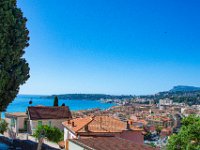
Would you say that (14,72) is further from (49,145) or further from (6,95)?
(49,145)

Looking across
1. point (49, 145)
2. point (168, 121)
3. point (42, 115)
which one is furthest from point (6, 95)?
point (168, 121)

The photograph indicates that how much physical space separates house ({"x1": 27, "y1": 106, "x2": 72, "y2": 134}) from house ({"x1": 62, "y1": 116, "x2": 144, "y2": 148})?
606cm

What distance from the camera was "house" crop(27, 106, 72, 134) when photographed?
40125mm

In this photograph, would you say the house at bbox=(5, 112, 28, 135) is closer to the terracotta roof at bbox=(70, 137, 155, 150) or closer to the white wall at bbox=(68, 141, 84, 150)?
the white wall at bbox=(68, 141, 84, 150)

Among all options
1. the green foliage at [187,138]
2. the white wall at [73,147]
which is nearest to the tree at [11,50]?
the white wall at [73,147]

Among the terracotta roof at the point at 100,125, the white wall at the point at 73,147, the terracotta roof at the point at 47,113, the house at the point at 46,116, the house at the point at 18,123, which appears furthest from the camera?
the house at the point at 18,123

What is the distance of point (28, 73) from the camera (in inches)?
577

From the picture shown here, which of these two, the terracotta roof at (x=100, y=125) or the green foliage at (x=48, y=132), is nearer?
the green foliage at (x=48, y=132)

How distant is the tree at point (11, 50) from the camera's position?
13.0 metres

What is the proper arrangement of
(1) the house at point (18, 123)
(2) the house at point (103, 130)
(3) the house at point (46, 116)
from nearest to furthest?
(2) the house at point (103, 130), (3) the house at point (46, 116), (1) the house at point (18, 123)

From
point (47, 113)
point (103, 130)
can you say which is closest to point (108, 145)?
point (103, 130)

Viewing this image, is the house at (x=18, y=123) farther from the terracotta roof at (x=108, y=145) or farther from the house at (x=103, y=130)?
the terracotta roof at (x=108, y=145)

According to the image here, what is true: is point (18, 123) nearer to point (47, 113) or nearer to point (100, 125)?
point (47, 113)

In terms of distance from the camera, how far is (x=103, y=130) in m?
31.2
